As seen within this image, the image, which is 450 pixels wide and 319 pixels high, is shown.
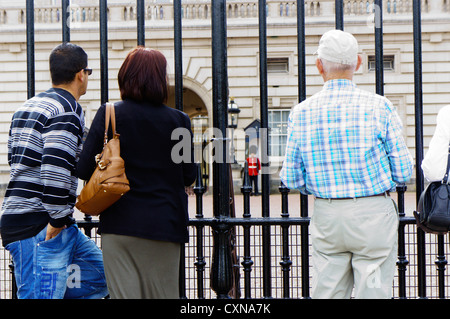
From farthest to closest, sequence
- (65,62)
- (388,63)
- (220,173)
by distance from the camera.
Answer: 1. (388,63)
2. (220,173)
3. (65,62)

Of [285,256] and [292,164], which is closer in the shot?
[292,164]

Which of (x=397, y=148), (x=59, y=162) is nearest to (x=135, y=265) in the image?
(x=59, y=162)

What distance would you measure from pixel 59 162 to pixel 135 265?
641 millimetres

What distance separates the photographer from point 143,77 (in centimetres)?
251

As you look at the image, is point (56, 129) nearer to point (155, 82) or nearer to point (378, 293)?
point (155, 82)

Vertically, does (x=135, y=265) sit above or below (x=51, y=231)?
below

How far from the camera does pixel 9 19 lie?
57.6 feet

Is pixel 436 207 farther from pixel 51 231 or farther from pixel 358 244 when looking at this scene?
pixel 51 231

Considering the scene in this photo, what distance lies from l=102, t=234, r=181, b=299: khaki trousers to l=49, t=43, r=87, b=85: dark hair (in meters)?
0.90

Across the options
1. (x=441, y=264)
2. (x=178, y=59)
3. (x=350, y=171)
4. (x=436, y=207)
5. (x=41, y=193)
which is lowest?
(x=441, y=264)

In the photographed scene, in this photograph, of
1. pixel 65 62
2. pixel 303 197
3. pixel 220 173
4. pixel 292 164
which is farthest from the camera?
pixel 220 173

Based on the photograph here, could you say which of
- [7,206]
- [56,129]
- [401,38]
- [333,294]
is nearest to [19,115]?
[56,129]

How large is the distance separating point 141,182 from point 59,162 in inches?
17.1

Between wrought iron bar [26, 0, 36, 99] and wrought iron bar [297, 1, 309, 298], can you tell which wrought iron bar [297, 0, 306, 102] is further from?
wrought iron bar [26, 0, 36, 99]
